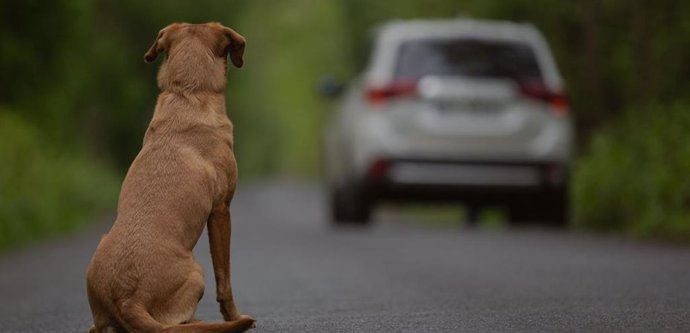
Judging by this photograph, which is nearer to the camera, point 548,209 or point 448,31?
point 448,31

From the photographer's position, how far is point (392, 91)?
1345 cm

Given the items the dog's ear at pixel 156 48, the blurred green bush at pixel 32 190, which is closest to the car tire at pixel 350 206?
the blurred green bush at pixel 32 190

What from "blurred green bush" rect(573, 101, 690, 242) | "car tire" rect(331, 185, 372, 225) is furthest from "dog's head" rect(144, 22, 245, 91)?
"car tire" rect(331, 185, 372, 225)

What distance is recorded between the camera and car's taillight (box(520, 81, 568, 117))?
13531 mm

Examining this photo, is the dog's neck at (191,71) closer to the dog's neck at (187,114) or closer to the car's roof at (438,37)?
the dog's neck at (187,114)

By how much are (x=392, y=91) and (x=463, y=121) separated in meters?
A: 0.73

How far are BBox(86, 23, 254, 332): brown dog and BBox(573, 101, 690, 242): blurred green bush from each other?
21.1 feet

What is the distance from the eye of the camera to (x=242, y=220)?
65.4ft

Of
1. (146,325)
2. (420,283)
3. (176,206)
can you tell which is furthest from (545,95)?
(146,325)

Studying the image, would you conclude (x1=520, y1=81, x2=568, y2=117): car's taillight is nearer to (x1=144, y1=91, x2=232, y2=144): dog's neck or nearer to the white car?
the white car

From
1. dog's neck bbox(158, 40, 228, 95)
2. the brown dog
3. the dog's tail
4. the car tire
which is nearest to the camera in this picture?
the dog's tail

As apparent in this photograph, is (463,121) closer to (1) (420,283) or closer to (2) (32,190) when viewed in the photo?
(1) (420,283)

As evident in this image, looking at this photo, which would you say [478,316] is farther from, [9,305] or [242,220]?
[242,220]

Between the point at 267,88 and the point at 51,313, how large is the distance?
7735 cm
